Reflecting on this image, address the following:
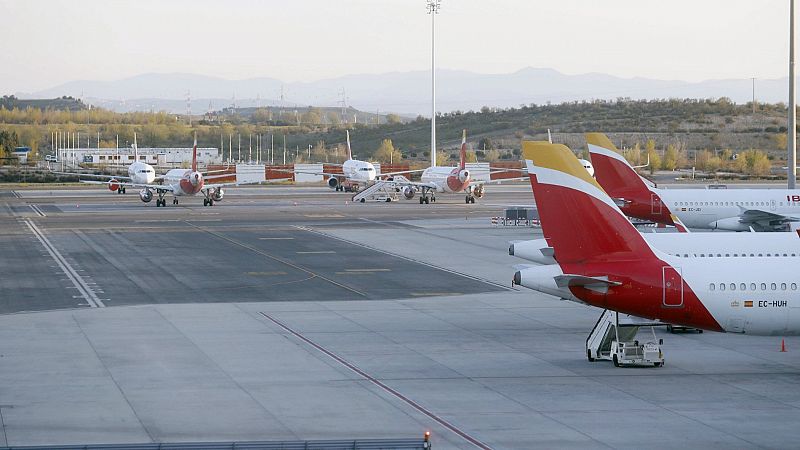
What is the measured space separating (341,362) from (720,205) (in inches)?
1514

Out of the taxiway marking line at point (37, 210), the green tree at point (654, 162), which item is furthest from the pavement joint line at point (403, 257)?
the green tree at point (654, 162)

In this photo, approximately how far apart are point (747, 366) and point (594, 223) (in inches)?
248

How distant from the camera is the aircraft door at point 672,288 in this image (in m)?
29.1

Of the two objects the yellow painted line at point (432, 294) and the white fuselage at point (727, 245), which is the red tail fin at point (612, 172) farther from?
the white fuselage at point (727, 245)

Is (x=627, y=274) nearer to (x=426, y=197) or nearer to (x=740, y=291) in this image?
(x=740, y=291)

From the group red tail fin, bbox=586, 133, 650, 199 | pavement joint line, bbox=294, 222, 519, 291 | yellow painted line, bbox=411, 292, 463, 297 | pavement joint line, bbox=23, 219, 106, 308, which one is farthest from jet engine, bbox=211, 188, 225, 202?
yellow painted line, bbox=411, 292, 463, 297

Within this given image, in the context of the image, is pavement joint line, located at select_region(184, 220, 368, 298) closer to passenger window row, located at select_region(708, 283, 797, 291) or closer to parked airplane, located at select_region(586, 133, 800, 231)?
parked airplane, located at select_region(586, 133, 800, 231)

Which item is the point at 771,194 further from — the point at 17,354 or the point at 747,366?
the point at 17,354

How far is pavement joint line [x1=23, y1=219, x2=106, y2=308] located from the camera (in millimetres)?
44625

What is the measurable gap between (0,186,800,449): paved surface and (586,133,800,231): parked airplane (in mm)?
7323

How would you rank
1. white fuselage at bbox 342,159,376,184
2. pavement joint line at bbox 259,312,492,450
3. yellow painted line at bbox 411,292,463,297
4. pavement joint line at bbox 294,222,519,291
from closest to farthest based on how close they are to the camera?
pavement joint line at bbox 259,312,492,450 < yellow painted line at bbox 411,292,463,297 < pavement joint line at bbox 294,222,519,291 < white fuselage at bbox 342,159,376,184

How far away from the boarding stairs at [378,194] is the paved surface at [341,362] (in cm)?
5511

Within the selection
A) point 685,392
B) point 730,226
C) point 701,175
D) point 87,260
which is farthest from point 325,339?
point 701,175

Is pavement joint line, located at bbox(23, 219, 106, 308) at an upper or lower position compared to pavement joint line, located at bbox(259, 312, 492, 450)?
upper
